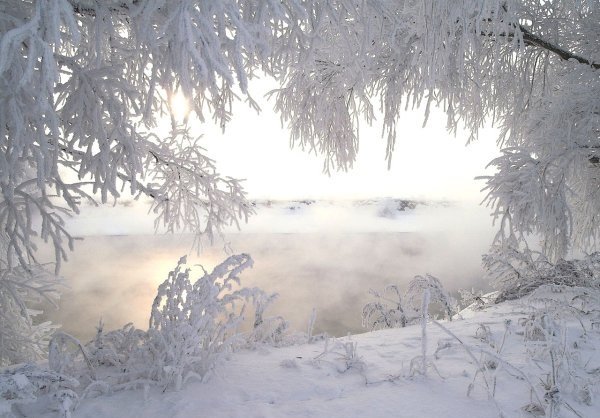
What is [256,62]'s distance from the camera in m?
3.61

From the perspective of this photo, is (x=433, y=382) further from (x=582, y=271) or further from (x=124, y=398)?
(x=582, y=271)

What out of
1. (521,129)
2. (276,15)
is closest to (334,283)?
(521,129)

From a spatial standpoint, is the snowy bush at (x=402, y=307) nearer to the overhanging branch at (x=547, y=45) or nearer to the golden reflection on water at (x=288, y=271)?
the golden reflection on water at (x=288, y=271)

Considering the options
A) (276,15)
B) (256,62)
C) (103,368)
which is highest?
(256,62)

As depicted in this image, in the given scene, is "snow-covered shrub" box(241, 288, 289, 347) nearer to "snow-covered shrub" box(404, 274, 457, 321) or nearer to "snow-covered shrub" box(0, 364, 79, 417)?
"snow-covered shrub" box(0, 364, 79, 417)

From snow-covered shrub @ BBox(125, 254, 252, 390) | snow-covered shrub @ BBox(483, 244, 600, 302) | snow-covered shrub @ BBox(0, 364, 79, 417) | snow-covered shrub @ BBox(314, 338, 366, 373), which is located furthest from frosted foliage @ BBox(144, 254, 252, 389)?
snow-covered shrub @ BBox(483, 244, 600, 302)

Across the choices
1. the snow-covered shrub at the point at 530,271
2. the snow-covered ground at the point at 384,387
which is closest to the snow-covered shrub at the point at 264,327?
the snow-covered ground at the point at 384,387

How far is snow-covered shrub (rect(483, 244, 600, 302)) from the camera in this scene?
4.41m

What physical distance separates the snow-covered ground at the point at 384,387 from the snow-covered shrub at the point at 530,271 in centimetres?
191

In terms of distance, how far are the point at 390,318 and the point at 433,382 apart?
258 cm

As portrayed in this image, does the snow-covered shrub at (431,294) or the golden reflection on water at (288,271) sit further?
the golden reflection on water at (288,271)

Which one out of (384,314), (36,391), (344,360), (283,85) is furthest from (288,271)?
(36,391)

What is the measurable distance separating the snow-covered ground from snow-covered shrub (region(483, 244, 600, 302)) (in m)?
1.91

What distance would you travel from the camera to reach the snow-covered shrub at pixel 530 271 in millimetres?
4414
